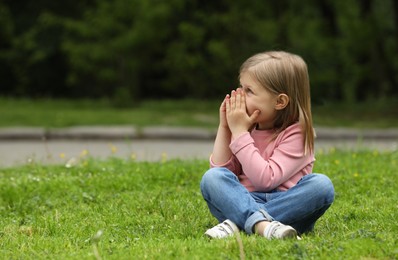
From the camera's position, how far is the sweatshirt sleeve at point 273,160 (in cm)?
421

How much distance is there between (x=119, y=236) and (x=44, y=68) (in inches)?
798

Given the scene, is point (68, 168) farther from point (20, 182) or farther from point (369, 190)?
point (369, 190)

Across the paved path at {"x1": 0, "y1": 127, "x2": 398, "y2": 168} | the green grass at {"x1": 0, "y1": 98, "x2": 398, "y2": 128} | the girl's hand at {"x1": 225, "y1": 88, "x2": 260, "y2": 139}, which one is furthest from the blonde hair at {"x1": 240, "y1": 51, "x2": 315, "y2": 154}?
the green grass at {"x1": 0, "y1": 98, "x2": 398, "y2": 128}

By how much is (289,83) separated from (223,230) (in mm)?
914

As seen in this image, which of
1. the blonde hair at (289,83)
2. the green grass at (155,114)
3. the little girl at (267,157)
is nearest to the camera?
the little girl at (267,157)

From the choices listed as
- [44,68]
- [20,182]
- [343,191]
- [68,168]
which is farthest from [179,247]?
[44,68]

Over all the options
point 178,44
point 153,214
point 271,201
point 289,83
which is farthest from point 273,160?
point 178,44

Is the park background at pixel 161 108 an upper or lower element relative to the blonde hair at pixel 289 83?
lower

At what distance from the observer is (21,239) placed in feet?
14.0

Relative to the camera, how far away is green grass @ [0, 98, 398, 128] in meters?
13.8

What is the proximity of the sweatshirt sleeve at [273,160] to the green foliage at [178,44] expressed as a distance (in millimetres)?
13466

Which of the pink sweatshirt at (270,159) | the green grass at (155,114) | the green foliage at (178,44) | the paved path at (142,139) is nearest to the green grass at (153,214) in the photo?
the pink sweatshirt at (270,159)

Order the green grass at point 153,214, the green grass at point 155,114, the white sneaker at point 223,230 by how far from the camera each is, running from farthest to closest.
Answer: the green grass at point 155,114
the white sneaker at point 223,230
the green grass at point 153,214

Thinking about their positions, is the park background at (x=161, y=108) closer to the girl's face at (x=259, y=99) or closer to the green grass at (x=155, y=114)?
the green grass at (x=155, y=114)
